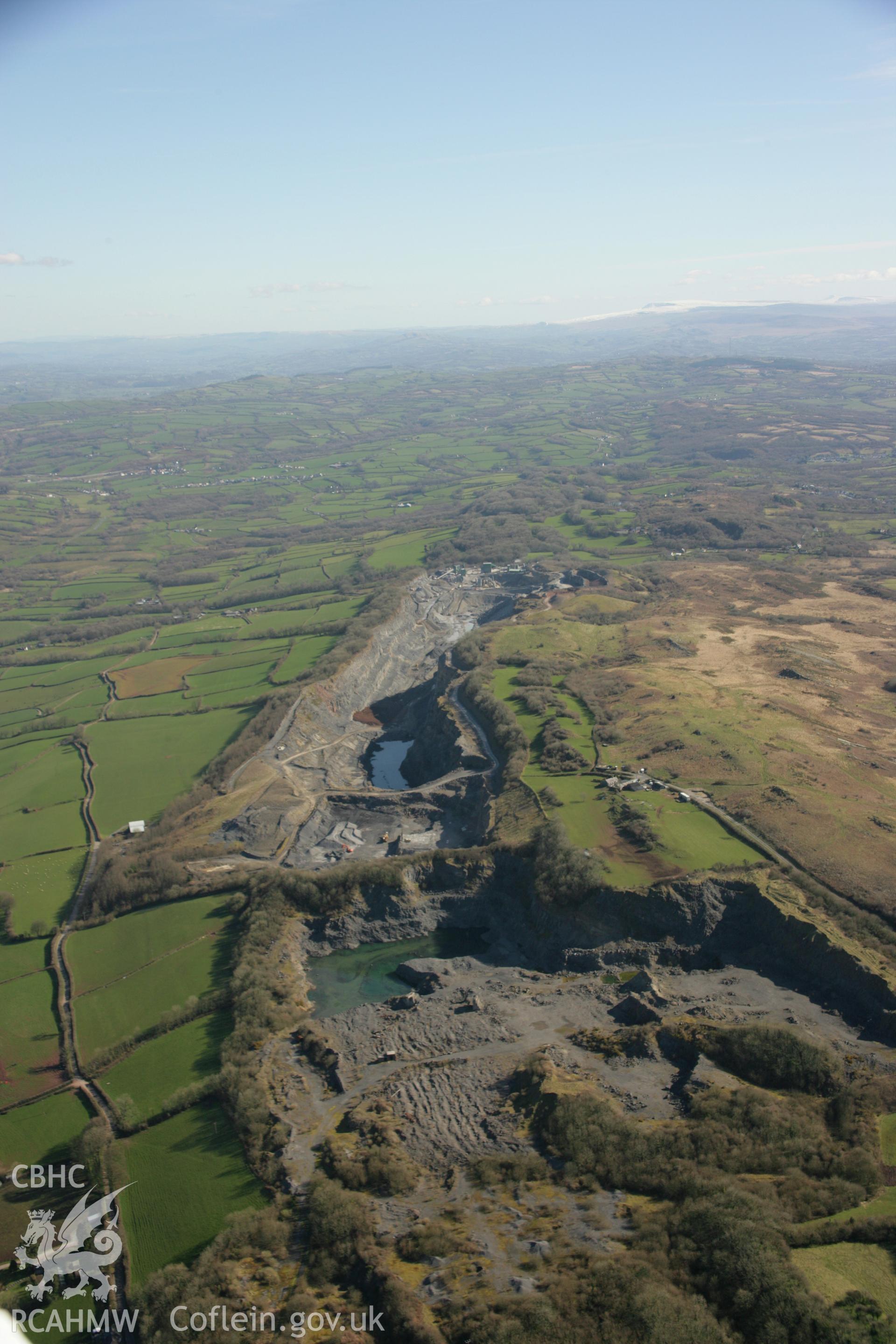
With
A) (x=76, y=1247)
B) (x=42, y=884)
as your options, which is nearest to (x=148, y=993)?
(x=76, y=1247)

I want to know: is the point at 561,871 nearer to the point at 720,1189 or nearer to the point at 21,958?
the point at 720,1189

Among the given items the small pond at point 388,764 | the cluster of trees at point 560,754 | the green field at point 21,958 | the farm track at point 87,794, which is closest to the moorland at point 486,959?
the green field at point 21,958

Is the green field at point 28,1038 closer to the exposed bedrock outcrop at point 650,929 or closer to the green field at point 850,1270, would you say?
the exposed bedrock outcrop at point 650,929

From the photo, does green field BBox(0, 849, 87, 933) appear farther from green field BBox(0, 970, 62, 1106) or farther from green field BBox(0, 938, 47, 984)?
green field BBox(0, 970, 62, 1106)

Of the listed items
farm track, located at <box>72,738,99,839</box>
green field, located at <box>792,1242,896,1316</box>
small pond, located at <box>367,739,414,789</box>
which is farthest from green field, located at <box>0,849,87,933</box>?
green field, located at <box>792,1242,896,1316</box>

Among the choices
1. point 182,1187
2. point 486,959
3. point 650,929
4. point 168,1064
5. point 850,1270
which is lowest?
point 486,959

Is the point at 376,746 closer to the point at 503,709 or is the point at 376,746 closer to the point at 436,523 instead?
the point at 503,709

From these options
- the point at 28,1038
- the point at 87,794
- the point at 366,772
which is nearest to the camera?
the point at 28,1038
